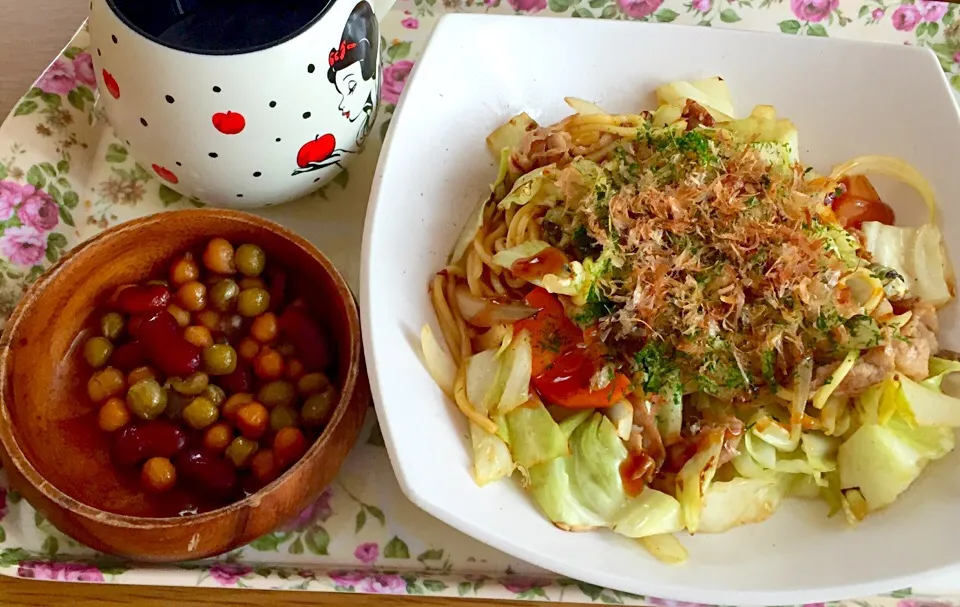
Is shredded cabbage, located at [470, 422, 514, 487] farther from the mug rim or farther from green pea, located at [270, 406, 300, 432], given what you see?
the mug rim

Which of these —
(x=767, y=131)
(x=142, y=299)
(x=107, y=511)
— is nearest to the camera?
(x=107, y=511)

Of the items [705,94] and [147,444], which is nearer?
[147,444]

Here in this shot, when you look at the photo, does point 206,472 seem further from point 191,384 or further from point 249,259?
point 249,259

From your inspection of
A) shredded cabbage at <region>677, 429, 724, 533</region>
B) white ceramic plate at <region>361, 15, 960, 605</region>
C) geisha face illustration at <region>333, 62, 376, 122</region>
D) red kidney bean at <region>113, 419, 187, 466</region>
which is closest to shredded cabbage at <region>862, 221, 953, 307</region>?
white ceramic plate at <region>361, 15, 960, 605</region>

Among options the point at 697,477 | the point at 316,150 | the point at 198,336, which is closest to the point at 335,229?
the point at 316,150

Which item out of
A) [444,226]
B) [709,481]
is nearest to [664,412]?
[709,481]

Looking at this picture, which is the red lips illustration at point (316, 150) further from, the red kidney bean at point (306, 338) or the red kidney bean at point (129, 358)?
the red kidney bean at point (129, 358)

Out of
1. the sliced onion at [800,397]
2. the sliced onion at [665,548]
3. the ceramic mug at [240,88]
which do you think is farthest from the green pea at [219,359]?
the sliced onion at [800,397]
